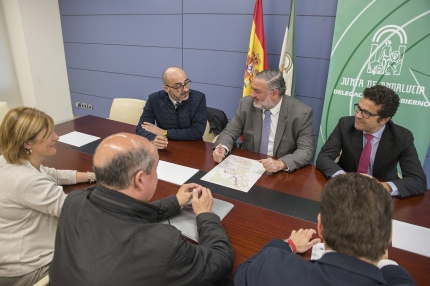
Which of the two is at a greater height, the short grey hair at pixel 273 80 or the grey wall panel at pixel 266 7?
the grey wall panel at pixel 266 7

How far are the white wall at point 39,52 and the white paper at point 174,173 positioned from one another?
3.82 meters

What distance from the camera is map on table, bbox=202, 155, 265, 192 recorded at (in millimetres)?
1721

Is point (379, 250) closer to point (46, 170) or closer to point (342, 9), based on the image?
point (46, 170)

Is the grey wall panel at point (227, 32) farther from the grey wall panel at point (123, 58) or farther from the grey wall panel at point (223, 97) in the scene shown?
the grey wall panel at point (223, 97)

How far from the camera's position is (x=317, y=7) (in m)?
3.03

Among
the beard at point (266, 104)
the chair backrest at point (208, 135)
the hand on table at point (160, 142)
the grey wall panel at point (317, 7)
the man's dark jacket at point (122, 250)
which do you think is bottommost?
the chair backrest at point (208, 135)

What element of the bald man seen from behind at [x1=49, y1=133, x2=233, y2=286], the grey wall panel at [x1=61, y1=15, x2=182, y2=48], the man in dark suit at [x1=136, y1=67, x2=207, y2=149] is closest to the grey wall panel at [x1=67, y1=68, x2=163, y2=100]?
the grey wall panel at [x1=61, y1=15, x2=182, y2=48]

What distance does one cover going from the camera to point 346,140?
6.81ft

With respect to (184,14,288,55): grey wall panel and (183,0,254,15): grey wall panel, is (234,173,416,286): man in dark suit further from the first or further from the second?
(183,0,254,15): grey wall panel

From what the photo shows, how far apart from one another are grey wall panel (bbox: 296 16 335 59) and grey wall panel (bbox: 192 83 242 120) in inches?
35.5

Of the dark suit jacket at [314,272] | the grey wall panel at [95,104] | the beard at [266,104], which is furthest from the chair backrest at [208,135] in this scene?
the grey wall panel at [95,104]

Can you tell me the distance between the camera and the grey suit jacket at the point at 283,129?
223 centimetres

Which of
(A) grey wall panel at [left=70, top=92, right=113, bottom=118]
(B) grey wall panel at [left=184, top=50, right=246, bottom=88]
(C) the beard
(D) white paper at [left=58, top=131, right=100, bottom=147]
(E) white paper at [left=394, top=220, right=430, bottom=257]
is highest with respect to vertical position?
(B) grey wall panel at [left=184, top=50, right=246, bottom=88]

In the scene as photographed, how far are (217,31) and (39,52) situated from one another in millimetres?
2978
